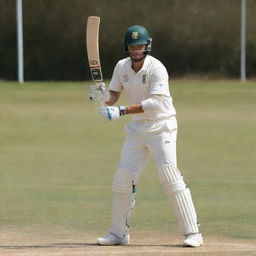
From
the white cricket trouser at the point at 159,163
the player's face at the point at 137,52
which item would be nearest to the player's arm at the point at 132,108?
the white cricket trouser at the point at 159,163

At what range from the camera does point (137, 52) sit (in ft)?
23.6

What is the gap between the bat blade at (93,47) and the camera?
24.8ft

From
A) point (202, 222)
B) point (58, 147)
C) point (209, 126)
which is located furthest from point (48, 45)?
point (202, 222)

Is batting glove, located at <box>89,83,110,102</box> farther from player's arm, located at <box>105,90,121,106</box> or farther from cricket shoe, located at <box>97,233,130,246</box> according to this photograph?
cricket shoe, located at <box>97,233,130,246</box>

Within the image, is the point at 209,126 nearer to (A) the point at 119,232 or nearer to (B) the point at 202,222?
(B) the point at 202,222

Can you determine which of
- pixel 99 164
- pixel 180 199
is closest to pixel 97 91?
pixel 180 199

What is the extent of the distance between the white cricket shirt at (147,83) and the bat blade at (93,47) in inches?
8.4

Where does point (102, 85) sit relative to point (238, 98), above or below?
above

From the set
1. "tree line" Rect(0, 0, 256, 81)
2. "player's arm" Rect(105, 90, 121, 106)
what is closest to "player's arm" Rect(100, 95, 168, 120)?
"player's arm" Rect(105, 90, 121, 106)

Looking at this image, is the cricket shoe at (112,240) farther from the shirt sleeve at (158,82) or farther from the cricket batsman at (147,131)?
the shirt sleeve at (158,82)

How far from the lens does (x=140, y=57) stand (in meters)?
7.20

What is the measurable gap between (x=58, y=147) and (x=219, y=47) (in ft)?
82.6

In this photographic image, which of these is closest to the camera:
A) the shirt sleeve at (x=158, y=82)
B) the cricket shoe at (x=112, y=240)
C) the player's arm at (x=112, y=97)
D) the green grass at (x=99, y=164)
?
the shirt sleeve at (x=158, y=82)

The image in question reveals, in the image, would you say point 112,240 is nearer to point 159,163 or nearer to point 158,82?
point 159,163
